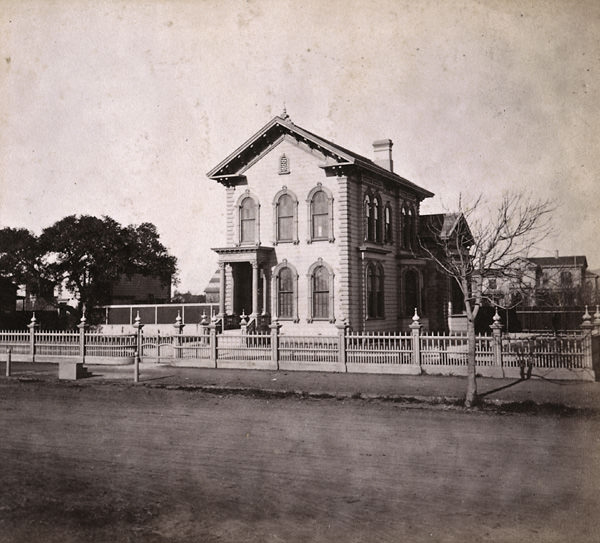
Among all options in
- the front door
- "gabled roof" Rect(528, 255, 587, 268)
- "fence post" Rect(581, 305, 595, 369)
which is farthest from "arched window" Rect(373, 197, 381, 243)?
"fence post" Rect(581, 305, 595, 369)

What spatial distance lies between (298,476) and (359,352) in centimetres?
1083

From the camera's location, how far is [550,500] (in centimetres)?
623

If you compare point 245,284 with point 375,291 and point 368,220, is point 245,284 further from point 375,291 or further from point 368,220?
point 368,220

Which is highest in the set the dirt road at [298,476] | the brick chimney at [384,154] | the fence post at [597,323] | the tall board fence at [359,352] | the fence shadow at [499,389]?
the brick chimney at [384,154]

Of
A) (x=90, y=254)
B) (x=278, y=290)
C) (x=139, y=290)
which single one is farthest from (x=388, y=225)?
(x=139, y=290)

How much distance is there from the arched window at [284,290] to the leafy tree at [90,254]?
75.4 ft

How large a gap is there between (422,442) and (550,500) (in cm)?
278

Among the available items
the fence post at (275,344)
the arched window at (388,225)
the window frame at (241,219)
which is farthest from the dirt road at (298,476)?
the arched window at (388,225)

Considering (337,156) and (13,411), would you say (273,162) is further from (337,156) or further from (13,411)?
(13,411)

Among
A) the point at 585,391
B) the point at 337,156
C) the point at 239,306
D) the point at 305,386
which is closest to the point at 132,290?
the point at 239,306

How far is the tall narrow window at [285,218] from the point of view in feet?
83.5

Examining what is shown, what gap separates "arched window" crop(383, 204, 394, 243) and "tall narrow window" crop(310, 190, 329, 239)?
13.2 ft

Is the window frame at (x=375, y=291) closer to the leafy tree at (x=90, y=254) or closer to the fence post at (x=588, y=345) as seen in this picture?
the fence post at (x=588, y=345)

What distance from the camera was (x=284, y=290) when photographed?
25.5 meters
